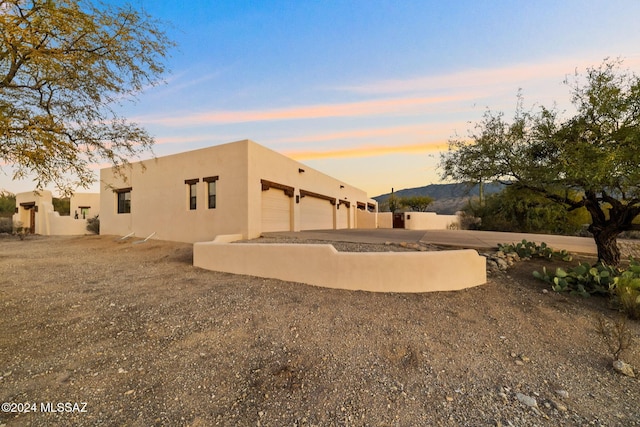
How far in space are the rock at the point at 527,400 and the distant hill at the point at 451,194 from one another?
22.8 feet

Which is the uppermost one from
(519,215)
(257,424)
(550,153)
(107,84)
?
(107,84)

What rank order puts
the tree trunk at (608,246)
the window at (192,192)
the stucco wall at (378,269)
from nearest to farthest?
the stucco wall at (378,269), the tree trunk at (608,246), the window at (192,192)

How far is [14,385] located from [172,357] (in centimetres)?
150

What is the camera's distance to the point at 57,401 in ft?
9.06

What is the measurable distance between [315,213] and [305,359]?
50.4 feet

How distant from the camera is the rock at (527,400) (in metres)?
2.88

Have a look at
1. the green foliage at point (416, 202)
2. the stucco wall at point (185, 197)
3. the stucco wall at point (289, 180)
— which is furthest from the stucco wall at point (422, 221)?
the stucco wall at point (185, 197)

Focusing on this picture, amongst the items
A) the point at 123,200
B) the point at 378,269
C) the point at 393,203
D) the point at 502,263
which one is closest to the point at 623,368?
the point at 378,269

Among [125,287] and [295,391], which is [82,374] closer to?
[295,391]

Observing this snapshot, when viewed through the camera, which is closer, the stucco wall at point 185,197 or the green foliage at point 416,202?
the stucco wall at point 185,197

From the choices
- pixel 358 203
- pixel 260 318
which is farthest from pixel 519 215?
pixel 260 318

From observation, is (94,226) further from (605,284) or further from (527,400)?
(605,284)

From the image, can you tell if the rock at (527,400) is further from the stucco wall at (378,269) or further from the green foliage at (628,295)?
the green foliage at (628,295)

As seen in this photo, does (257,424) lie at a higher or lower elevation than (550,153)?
lower
